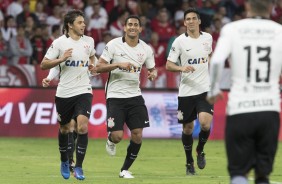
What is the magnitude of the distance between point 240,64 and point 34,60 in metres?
14.9

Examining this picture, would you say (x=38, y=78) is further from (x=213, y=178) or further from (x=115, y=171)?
(x=213, y=178)

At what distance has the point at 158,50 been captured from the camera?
2378cm

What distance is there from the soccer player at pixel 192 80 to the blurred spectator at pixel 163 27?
1047 cm

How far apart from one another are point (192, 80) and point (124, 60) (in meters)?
1.31

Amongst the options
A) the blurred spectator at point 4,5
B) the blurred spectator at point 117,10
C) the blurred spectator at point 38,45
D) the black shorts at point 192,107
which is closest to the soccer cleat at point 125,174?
the black shorts at point 192,107

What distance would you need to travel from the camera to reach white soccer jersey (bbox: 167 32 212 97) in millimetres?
14383

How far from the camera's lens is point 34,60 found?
22.9 m

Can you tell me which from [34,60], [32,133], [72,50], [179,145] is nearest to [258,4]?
[72,50]

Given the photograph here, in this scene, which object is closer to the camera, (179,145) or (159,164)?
(159,164)

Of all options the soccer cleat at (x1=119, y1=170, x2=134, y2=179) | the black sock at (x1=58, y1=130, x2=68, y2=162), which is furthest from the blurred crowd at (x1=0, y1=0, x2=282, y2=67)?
the soccer cleat at (x1=119, y1=170, x2=134, y2=179)

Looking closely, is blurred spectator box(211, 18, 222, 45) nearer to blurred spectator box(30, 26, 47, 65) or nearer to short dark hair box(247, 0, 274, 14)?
blurred spectator box(30, 26, 47, 65)

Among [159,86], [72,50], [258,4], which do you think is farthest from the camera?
[159,86]

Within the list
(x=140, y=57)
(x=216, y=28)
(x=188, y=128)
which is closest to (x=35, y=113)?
(x=216, y=28)

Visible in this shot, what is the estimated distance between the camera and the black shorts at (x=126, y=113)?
1366 centimetres
